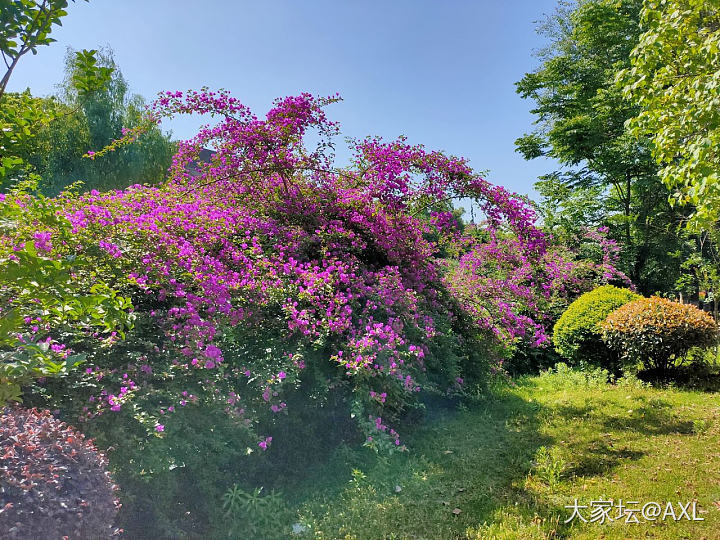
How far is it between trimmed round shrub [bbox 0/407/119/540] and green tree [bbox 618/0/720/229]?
4977 millimetres

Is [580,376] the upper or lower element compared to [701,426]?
upper

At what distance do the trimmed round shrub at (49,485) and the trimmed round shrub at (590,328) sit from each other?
7.22 metres

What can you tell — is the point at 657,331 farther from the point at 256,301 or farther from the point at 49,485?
the point at 49,485

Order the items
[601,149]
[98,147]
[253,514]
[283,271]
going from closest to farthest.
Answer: [253,514], [283,271], [601,149], [98,147]

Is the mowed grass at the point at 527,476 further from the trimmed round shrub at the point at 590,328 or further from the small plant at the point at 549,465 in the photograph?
the trimmed round shrub at the point at 590,328

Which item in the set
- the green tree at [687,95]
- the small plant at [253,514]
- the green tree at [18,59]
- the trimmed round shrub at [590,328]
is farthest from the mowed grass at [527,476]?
the green tree at [18,59]

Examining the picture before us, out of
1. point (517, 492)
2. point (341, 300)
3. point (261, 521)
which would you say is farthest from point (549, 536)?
point (341, 300)

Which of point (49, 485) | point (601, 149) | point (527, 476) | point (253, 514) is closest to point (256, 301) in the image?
point (253, 514)

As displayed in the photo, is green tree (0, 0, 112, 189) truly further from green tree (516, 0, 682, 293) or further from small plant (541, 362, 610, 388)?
green tree (516, 0, 682, 293)

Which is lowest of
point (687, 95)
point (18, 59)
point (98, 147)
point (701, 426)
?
point (701, 426)

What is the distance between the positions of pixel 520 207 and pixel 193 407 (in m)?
4.98

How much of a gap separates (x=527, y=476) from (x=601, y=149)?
13.7 meters

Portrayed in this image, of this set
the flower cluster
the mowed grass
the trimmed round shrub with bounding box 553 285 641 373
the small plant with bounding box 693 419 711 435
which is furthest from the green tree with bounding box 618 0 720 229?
the trimmed round shrub with bounding box 553 285 641 373

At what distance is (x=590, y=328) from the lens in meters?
7.22
